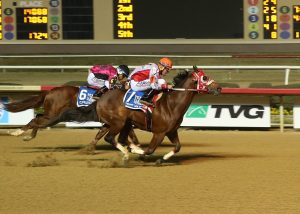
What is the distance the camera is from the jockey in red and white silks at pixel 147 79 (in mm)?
8344

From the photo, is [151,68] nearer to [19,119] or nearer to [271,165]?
[271,165]

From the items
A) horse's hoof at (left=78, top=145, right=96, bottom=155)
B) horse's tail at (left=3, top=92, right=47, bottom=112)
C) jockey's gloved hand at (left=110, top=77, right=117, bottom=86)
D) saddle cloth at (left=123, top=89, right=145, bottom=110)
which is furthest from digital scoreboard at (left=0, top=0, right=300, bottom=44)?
saddle cloth at (left=123, top=89, right=145, bottom=110)

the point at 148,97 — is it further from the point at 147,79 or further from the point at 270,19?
the point at 270,19

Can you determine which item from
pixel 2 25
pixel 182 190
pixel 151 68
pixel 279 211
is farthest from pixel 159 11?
pixel 279 211

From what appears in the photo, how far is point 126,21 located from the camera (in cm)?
1723

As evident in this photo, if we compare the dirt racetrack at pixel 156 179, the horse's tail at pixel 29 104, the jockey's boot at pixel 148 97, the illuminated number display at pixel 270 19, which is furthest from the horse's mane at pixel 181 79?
the illuminated number display at pixel 270 19

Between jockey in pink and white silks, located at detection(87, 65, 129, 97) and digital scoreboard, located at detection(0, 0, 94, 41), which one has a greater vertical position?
digital scoreboard, located at detection(0, 0, 94, 41)

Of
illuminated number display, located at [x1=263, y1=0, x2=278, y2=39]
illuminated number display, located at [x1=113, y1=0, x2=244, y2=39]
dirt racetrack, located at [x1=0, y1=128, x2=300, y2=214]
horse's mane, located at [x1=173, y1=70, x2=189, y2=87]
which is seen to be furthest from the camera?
illuminated number display, located at [x1=263, y1=0, x2=278, y2=39]

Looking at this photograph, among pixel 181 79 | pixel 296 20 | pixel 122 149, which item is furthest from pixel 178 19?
pixel 122 149

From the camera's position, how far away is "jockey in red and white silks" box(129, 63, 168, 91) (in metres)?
8.34

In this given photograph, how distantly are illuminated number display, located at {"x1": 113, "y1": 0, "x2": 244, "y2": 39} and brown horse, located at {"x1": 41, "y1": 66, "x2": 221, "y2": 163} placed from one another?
27.9ft

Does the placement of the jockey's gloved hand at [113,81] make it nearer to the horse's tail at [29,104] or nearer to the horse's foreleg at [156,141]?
the horse's tail at [29,104]

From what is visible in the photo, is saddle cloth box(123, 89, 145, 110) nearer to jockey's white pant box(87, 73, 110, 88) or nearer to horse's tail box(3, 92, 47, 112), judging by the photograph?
jockey's white pant box(87, 73, 110, 88)

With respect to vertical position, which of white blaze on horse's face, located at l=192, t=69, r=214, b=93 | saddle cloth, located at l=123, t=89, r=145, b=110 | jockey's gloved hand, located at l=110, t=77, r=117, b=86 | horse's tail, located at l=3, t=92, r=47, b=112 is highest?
white blaze on horse's face, located at l=192, t=69, r=214, b=93
